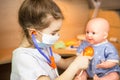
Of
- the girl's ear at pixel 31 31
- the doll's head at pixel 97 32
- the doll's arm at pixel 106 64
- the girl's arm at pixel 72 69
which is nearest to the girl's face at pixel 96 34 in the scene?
the doll's head at pixel 97 32

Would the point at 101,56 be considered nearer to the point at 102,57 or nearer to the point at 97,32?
the point at 102,57

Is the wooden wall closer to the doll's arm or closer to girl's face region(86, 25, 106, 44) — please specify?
girl's face region(86, 25, 106, 44)

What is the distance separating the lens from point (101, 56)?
61.7 inches

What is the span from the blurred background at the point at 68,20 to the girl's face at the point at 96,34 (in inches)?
21.9

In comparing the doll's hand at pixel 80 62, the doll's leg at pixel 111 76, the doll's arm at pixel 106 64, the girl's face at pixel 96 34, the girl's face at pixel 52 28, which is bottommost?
the doll's leg at pixel 111 76

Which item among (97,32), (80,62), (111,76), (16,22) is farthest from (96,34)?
(16,22)

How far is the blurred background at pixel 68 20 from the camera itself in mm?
2205

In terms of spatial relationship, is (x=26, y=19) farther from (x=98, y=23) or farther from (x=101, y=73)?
(x=101, y=73)

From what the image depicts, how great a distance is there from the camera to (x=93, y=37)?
158cm

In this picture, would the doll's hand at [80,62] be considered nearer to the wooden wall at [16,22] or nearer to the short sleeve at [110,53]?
the short sleeve at [110,53]

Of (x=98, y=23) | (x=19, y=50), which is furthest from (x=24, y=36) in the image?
(x=98, y=23)

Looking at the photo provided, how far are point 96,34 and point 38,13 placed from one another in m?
0.50

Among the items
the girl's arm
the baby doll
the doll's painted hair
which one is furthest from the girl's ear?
the baby doll

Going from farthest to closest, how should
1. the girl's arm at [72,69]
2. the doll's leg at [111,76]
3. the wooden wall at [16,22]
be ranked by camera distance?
the wooden wall at [16,22] → the doll's leg at [111,76] → the girl's arm at [72,69]
